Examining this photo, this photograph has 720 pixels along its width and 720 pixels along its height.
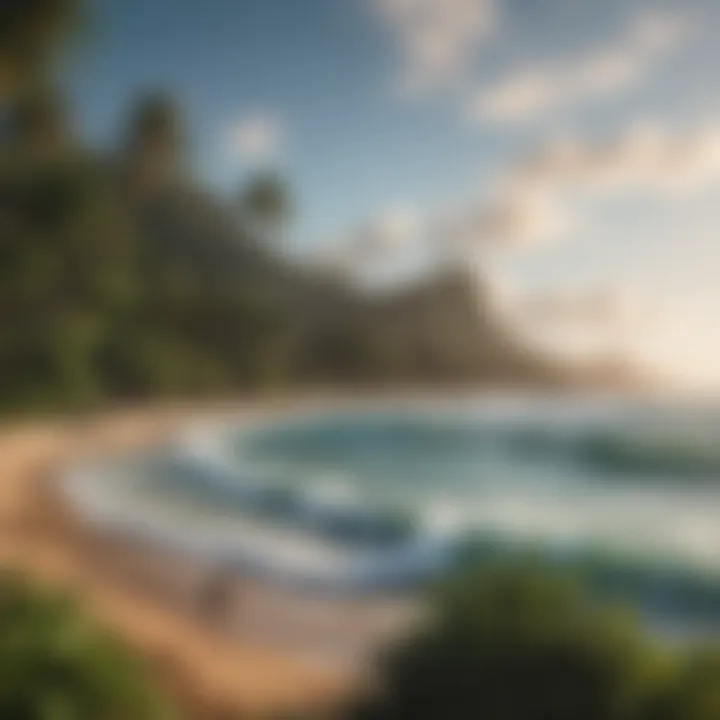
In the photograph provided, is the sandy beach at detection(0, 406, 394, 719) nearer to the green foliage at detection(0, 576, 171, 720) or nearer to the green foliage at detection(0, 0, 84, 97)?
the green foliage at detection(0, 576, 171, 720)

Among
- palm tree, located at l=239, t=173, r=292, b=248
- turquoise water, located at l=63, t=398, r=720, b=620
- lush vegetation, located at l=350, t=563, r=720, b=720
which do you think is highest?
palm tree, located at l=239, t=173, r=292, b=248

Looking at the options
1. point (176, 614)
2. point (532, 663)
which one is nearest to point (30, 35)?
point (176, 614)

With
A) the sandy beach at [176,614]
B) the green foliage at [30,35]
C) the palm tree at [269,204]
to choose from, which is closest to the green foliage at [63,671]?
the sandy beach at [176,614]

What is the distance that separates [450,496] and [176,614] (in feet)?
1.74

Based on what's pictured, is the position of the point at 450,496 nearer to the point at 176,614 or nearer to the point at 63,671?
the point at 176,614

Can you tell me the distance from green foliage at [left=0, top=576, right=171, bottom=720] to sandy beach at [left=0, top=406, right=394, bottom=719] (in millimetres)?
62

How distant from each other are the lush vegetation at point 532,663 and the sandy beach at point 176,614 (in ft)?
0.41

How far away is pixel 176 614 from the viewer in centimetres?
135

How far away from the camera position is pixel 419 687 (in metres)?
1.14

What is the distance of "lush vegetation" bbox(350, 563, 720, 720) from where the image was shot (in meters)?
1.04

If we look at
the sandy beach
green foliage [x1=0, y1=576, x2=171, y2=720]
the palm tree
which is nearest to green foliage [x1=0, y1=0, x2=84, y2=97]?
the palm tree

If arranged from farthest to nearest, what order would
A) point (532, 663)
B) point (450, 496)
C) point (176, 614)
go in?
point (450, 496), point (176, 614), point (532, 663)

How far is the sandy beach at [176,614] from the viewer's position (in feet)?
4.14

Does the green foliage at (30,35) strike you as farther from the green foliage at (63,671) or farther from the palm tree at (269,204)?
the green foliage at (63,671)
